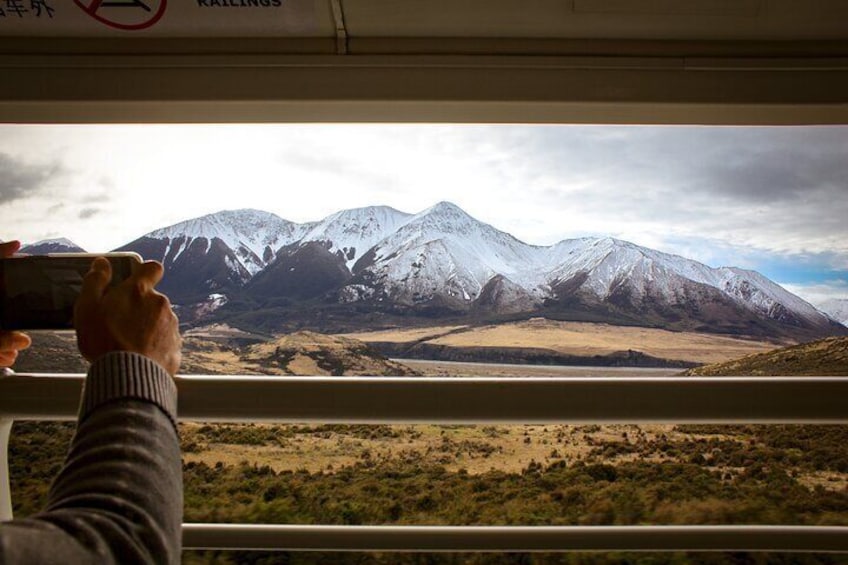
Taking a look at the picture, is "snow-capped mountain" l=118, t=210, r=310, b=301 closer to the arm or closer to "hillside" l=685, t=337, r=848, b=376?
the arm

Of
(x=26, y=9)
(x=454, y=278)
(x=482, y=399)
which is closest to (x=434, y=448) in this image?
(x=454, y=278)

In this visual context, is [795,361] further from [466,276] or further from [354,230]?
[354,230]

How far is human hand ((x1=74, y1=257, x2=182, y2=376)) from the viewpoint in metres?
0.77

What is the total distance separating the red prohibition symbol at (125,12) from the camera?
1.55 metres

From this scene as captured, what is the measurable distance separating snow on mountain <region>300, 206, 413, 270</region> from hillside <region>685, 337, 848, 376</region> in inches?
46.8

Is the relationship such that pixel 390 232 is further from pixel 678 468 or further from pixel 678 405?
pixel 678 405

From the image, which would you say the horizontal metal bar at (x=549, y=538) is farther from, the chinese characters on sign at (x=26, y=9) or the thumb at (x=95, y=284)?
the chinese characters on sign at (x=26, y=9)

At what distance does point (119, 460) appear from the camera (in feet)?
2.11

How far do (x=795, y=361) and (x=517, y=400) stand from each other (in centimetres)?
145

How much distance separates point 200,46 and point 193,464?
1.12m

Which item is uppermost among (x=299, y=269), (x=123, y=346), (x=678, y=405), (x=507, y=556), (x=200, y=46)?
(x=200, y=46)

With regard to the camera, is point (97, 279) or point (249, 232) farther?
point (249, 232)

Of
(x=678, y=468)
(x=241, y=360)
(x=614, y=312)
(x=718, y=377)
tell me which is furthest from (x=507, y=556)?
(x=614, y=312)

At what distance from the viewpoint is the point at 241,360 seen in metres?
1.94
